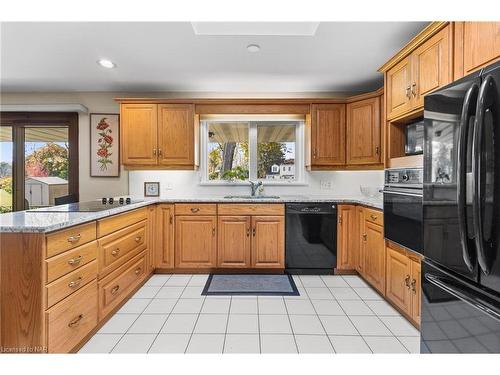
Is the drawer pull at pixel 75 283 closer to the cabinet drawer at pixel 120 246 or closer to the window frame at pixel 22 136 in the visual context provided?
the cabinet drawer at pixel 120 246

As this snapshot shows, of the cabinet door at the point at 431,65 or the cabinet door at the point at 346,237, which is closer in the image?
the cabinet door at the point at 431,65

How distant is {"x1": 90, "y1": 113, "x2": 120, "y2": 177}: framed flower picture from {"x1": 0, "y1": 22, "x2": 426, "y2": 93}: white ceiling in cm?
42

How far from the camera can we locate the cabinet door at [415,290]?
188 cm

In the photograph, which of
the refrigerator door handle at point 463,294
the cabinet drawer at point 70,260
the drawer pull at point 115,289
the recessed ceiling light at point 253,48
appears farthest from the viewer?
the recessed ceiling light at point 253,48

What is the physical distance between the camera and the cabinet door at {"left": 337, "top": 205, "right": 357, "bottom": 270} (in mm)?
3082

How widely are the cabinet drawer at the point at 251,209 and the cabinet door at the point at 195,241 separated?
0.54 ft

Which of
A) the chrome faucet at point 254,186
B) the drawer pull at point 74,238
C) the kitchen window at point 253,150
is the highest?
the kitchen window at point 253,150

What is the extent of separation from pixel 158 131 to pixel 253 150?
1311 millimetres

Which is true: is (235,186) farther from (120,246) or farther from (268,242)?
(120,246)

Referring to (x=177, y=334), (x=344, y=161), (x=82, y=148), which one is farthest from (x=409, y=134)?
(x=82, y=148)

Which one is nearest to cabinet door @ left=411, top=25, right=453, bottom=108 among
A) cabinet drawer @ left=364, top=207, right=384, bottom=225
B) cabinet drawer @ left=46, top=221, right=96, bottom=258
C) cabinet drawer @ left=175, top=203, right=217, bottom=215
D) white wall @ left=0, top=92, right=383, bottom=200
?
cabinet drawer @ left=364, top=207, right=384, bottom=225

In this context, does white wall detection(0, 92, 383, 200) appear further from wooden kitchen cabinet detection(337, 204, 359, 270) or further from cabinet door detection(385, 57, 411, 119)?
cabinet door detection(385, 57, 411, 119)

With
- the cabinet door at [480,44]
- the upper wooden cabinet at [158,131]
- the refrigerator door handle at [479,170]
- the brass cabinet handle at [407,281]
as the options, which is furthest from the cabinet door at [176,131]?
the refrigerator door handle at [479,170]

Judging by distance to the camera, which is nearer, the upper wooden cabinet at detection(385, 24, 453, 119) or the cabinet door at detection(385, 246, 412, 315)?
the upper wooden cabinet at detection(385, 24, 453, 119)
